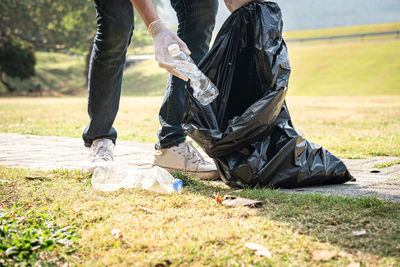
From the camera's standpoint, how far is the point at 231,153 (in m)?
2.57

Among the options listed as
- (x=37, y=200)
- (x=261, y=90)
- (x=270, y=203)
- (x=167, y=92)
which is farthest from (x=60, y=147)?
(x=270, y=203)

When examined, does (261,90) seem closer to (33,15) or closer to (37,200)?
(37,200)

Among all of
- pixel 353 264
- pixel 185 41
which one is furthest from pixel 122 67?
pixel 353 264

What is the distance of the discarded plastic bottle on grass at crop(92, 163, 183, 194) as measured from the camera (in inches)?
97.3

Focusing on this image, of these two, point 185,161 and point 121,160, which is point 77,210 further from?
point 121,160

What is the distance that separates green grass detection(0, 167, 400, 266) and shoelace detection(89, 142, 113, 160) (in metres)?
0.51

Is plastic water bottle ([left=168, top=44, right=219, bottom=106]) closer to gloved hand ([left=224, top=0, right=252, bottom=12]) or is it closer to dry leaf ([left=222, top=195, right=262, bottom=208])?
gloved hand ([left=224, top=0, right=252, bottom=12])

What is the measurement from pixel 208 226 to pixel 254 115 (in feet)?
2.68

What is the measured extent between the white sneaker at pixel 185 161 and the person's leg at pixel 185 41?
1.8 inches

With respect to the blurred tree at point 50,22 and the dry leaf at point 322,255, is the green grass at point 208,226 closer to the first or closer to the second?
the dry leaf at point 322,255

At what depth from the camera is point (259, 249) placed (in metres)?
1.53

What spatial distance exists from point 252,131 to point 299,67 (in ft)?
115

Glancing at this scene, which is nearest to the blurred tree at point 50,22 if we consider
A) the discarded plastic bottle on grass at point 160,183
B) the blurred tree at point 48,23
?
the blurred tree at point 48,23

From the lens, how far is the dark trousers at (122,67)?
2945 mm
